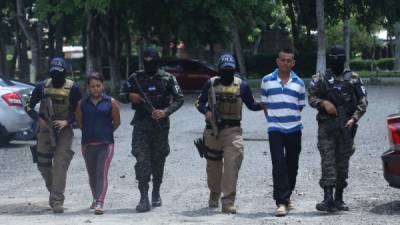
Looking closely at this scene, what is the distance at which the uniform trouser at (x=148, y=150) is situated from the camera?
32.4 feet

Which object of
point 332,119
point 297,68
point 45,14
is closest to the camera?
point 332,119

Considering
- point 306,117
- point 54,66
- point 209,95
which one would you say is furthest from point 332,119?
point 306,117

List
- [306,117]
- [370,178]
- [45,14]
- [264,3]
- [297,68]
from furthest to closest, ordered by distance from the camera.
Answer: [297,68] < [264,3] < [45,14] < [306,117] < [370,178]

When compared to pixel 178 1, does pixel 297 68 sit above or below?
below

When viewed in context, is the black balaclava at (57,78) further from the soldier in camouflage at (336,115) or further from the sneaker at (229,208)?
the soldier in camouflage at (336,115)

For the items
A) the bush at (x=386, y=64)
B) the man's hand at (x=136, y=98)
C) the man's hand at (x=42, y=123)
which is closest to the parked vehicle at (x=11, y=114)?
the man's hand at (x=42, y=123)

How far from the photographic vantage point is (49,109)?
32.9ft

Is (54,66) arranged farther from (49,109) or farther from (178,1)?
(178,1)

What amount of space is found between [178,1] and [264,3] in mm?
3515

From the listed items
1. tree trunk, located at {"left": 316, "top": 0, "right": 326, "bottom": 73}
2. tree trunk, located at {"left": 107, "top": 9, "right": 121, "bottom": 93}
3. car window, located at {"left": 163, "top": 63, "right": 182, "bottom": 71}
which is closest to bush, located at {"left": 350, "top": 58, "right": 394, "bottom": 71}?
tree trunk, located at {"left": 316, "top": 0, "right": 326, "bottom": 73}

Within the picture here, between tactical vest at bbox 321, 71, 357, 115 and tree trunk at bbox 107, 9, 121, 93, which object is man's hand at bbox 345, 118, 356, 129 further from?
tree trunk at bbox 107, 9, 121, 93

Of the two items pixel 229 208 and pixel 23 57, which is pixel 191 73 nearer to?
pixel 23 57

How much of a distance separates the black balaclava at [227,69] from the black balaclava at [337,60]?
107cm

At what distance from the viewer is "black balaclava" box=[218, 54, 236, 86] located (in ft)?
31.6
